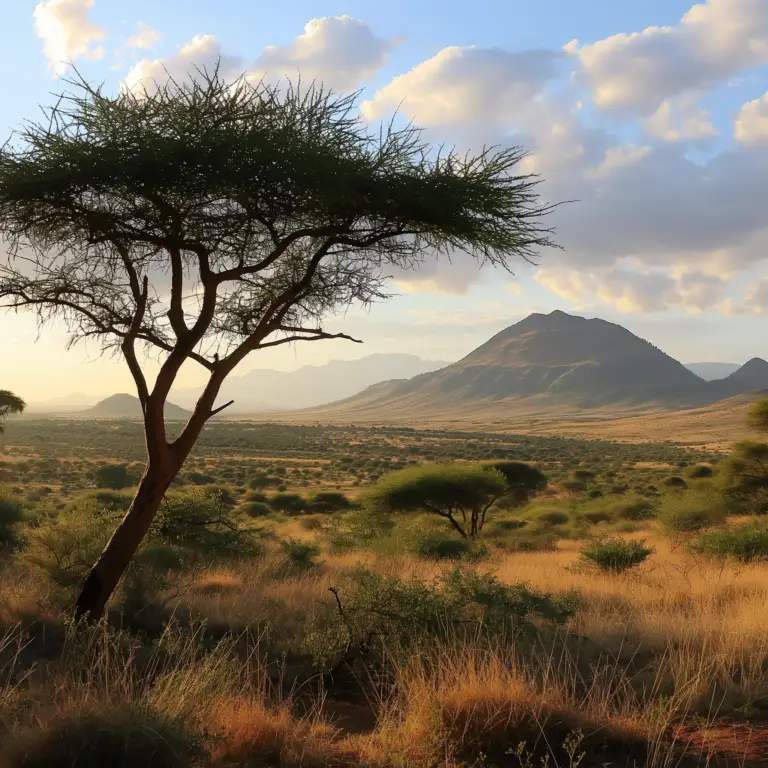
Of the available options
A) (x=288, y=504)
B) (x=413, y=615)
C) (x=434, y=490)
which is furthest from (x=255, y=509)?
(x=413, y=615)

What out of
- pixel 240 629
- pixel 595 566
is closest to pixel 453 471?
pixel 595 566

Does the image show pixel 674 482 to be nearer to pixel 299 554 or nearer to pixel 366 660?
pixel 299 554

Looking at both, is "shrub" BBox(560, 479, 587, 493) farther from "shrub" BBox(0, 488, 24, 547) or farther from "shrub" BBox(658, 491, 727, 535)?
"shrub" BBox(0, 488, 24, 547)

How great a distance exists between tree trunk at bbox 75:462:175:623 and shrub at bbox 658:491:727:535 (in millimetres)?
22594

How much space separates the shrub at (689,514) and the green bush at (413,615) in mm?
20314

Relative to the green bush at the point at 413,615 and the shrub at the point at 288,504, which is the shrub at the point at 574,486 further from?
the green bush at the point at 413,615

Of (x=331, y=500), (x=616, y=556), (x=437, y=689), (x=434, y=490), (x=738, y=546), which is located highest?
(x=437, y=689)

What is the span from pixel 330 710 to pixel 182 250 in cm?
515

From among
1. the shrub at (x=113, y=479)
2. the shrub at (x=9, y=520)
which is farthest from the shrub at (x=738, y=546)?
the shrub at (x=113, y=479)

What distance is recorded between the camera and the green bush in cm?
637

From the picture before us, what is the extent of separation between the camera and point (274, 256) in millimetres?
7570

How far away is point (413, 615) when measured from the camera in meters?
6.50

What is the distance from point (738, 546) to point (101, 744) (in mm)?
16213

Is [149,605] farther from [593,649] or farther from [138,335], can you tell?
[593,649]
